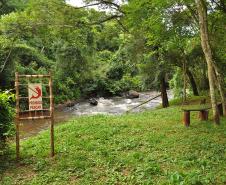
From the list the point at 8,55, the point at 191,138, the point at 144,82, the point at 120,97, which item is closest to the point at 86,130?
the point at 191,138

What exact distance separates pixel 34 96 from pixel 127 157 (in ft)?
9.57

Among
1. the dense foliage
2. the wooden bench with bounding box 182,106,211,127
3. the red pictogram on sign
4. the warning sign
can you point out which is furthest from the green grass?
the red pictogram on sign

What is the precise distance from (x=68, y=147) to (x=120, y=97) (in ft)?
81.6

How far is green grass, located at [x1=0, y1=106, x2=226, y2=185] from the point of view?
7.16 metres

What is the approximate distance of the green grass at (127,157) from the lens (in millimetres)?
7156

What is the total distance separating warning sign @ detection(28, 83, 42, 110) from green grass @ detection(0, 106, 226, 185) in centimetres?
137

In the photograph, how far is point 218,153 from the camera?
817cm

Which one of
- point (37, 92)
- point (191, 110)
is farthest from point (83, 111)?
point (37, 92)

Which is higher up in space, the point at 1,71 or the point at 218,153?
the point at 1,71

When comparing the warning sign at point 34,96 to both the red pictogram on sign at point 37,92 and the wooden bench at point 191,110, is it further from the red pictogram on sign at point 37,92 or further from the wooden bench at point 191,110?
the wooden bench at point 191,110

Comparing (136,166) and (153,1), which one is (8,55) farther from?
(136,166)

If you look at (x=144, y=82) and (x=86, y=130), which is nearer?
(x=86, y=130)

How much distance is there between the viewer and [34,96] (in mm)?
8930

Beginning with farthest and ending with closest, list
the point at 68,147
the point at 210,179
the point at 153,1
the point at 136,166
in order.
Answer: the point at 153,1, the point at 68,147, the point at 136,166, the point at 210,179
